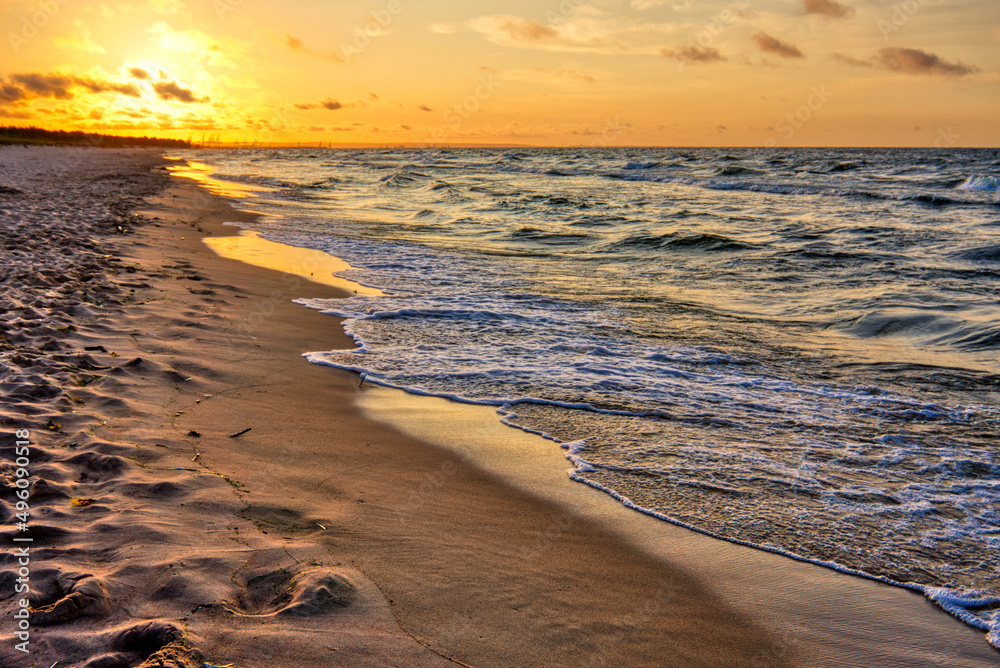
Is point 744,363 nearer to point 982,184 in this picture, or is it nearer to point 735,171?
point 982,184

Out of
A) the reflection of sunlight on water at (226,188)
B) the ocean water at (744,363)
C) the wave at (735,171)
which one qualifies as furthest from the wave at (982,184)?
the reflection of sunlight on water at (226,188)

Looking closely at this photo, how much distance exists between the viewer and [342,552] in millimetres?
2801

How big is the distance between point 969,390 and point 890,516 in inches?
130

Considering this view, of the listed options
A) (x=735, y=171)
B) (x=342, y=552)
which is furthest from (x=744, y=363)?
(x=735, y=171)

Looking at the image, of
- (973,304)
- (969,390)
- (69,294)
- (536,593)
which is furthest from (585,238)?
(536,593)

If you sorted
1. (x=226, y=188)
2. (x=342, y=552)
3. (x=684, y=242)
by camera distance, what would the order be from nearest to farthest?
1. (x=342, y=552)
2. (x=684, y=242)
3. (x=226, y=188)

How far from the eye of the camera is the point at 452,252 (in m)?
14.2

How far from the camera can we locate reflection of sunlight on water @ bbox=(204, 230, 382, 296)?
32.7 feet

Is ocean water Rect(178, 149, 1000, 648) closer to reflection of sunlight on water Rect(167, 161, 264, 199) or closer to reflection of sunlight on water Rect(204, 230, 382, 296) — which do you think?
reflection of sunlight on water Rect(204, 230, 382, 296)

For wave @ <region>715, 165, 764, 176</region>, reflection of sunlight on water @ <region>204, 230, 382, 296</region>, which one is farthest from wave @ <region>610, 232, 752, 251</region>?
wave @ <region>715, 165, 764, 176</region>

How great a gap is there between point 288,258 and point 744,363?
28.5 feet

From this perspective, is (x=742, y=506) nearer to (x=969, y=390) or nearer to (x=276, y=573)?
(x=276, y=573)

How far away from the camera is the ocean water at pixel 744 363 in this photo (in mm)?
3549

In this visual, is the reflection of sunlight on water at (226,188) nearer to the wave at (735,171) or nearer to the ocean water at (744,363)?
the ocean water at (744,363)
